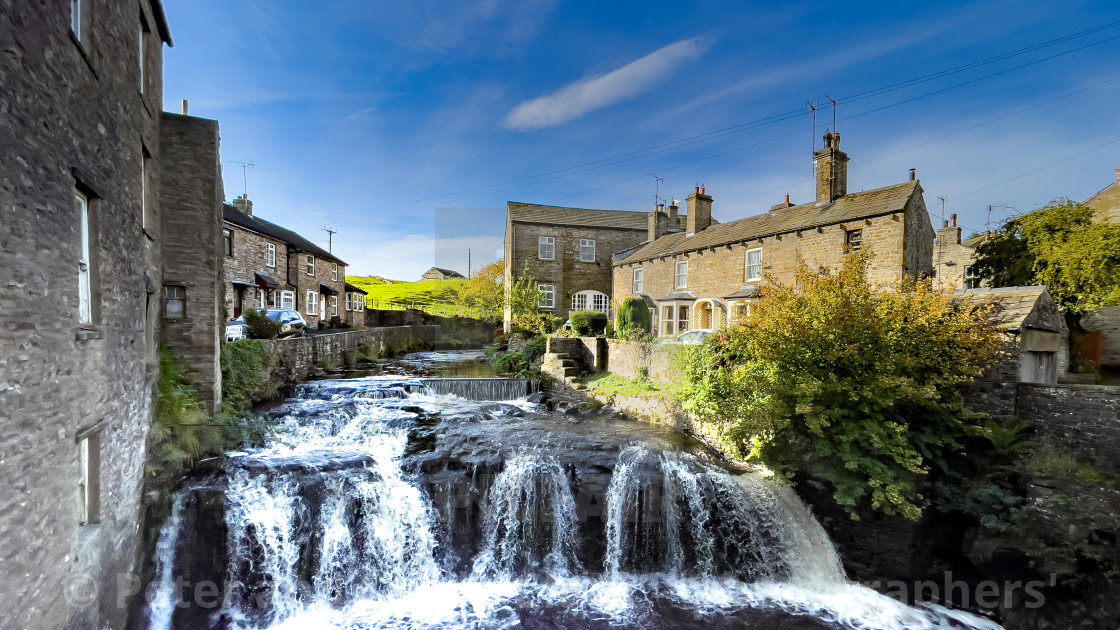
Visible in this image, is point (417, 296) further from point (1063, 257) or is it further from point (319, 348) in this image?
point (1063, 257)

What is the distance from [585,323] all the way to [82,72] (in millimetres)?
17886

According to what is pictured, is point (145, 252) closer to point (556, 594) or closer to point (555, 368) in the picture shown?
point (556, 594)

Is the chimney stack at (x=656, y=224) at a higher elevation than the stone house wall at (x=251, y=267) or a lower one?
higher

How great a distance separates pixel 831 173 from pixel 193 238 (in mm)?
Result: 22925

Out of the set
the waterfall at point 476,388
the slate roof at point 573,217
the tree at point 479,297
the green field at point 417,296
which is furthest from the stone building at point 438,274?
the waterfall at point 476,388

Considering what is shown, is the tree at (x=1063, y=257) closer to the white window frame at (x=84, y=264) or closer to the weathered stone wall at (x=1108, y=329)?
the weathered stone wall at (x=1108, y=329)

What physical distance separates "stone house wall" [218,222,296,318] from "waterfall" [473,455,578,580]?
2009cm

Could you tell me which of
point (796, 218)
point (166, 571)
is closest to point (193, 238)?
point (166, 571)

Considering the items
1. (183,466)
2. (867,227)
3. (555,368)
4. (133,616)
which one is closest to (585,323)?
(555,368)

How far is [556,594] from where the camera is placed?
8461 mm

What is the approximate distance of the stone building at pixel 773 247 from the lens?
57.4 feet

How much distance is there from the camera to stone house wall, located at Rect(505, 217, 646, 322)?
105 ft

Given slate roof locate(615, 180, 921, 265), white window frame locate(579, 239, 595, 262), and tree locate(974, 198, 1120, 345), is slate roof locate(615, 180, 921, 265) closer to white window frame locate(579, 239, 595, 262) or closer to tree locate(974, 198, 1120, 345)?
tree locate(974, 198, 1120, 345)

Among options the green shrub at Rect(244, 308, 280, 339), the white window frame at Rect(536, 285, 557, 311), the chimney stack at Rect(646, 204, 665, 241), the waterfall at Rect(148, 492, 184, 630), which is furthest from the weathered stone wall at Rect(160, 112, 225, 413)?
the chimney stack at Rect(646, 204, 665, 241)
